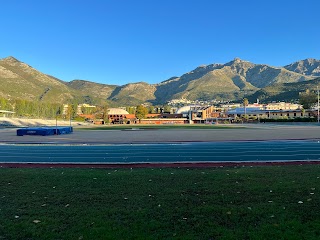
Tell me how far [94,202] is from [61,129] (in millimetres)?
42191

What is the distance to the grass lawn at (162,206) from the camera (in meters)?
5.73

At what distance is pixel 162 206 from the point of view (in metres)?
7.29

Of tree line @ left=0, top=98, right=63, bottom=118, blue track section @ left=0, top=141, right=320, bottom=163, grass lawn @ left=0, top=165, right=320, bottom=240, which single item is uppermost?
tree line @ left=0, top=98, right=63, bottom=118

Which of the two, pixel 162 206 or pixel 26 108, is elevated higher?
pixel 26 108

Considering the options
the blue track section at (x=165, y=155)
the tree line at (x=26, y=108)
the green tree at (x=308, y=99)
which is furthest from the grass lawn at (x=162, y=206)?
the tree line at (x=26, y=108)

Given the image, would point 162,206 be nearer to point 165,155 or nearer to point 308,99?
point 165,155

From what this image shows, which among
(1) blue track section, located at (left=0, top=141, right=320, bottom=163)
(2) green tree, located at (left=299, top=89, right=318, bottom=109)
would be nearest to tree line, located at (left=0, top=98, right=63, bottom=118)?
(2) green tree, located at (left=299, top=89, right=318, bottom=109)

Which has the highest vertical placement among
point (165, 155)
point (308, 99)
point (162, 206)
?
point (308, 99)

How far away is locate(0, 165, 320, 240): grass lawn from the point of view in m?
5.73

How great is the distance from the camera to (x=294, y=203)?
7320mm

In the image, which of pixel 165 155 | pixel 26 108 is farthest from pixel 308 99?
pixel 26 108

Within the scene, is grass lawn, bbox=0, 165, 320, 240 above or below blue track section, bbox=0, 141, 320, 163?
above

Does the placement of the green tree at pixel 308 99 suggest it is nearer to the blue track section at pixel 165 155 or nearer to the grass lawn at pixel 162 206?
the blue track section at pixel 165 155

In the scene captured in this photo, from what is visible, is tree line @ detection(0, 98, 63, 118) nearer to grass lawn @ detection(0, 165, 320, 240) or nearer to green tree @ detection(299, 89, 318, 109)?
green tree @ detection(299, 89, 318, 109)
